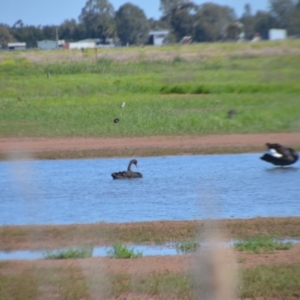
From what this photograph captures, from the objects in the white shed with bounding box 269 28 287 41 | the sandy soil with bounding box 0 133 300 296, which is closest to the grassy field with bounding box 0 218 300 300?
the white shed with bounding box 269 28 287 41

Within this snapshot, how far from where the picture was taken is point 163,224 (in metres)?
9.09

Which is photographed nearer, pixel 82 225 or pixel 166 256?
pixel 166 256

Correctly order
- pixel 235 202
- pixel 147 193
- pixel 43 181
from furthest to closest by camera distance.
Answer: pixel 43 181, pixel 147 193, pixel 235 202

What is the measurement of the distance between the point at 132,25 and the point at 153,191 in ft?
14.5

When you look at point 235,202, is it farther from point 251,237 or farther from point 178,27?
point 178,27

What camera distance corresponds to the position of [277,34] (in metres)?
5.27

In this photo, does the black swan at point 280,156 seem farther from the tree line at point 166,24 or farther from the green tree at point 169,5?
the green tree at point 169,5

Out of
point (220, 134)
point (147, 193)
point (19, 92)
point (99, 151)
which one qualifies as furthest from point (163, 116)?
point (147, 193)

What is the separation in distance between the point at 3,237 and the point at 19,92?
1525 cm

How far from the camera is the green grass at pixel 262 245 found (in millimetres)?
7715

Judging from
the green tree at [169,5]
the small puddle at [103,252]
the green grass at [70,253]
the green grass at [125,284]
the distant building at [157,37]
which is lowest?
the small puddle at [103,252]

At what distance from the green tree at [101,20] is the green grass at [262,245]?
240 centimetres

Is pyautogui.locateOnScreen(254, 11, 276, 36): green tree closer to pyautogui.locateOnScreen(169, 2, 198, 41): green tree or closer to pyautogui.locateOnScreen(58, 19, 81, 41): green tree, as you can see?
pyautogui.locateOnScreen(169, 2, 198, 41): green tree

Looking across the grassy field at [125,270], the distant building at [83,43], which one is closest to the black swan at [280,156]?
the grassy field at [125,270]
